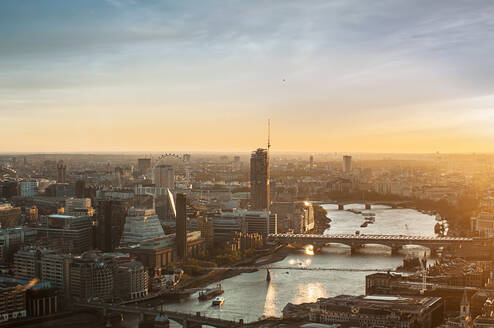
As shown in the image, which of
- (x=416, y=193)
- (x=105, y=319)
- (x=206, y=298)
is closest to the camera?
(x=105, y=319)

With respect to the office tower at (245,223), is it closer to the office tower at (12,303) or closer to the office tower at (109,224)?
the office tower at (109,224)

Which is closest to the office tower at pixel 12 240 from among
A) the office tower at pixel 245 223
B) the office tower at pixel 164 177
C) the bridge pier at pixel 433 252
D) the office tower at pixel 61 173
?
the office tower at pixel 245 223

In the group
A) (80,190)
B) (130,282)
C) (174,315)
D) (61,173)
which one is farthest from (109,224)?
(61,173)

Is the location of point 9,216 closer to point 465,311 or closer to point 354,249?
point 354,249

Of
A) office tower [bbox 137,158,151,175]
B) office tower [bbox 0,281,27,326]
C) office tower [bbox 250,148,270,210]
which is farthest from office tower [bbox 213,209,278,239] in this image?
office tower [bbox 137,158,151,175]

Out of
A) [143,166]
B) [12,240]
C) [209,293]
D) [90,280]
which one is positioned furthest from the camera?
[143,166]

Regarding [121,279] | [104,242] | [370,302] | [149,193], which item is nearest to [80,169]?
[149,193]

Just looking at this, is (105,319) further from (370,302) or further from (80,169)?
(80,169)
